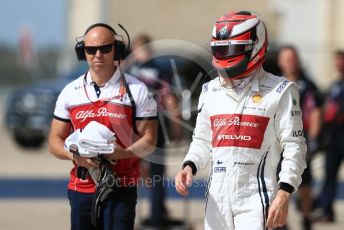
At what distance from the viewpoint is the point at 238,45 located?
6.08 m

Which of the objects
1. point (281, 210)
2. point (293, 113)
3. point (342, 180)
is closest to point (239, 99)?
point (293, 113)

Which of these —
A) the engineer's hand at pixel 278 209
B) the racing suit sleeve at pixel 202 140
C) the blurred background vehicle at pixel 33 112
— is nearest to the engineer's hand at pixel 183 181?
the racing suit sleeve at pixel 202 140

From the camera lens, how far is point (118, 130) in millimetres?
6672

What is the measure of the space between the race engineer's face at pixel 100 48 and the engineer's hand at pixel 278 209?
1.51 metres

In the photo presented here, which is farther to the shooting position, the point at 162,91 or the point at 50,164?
the point at 50,164

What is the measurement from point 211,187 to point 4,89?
51.8m

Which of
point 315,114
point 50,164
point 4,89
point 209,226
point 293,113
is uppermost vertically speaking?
point 293,113

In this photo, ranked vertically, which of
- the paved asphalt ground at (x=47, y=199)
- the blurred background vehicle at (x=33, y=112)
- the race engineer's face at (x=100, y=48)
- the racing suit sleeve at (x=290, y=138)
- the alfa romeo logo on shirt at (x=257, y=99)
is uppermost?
the race engineer's face at (x=100, y=48)

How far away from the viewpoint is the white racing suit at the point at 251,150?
594 centimetres

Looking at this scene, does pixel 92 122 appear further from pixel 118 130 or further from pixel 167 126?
pixel 167 126

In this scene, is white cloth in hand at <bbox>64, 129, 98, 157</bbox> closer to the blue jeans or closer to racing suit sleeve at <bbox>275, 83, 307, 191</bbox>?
the blue jeans

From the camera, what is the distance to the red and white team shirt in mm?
6672

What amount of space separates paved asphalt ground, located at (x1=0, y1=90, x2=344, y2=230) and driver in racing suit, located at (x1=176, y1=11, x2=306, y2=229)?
3822 mm

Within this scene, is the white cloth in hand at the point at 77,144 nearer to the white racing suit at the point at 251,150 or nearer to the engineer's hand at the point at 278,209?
the white racing suit at the point at 251,150
